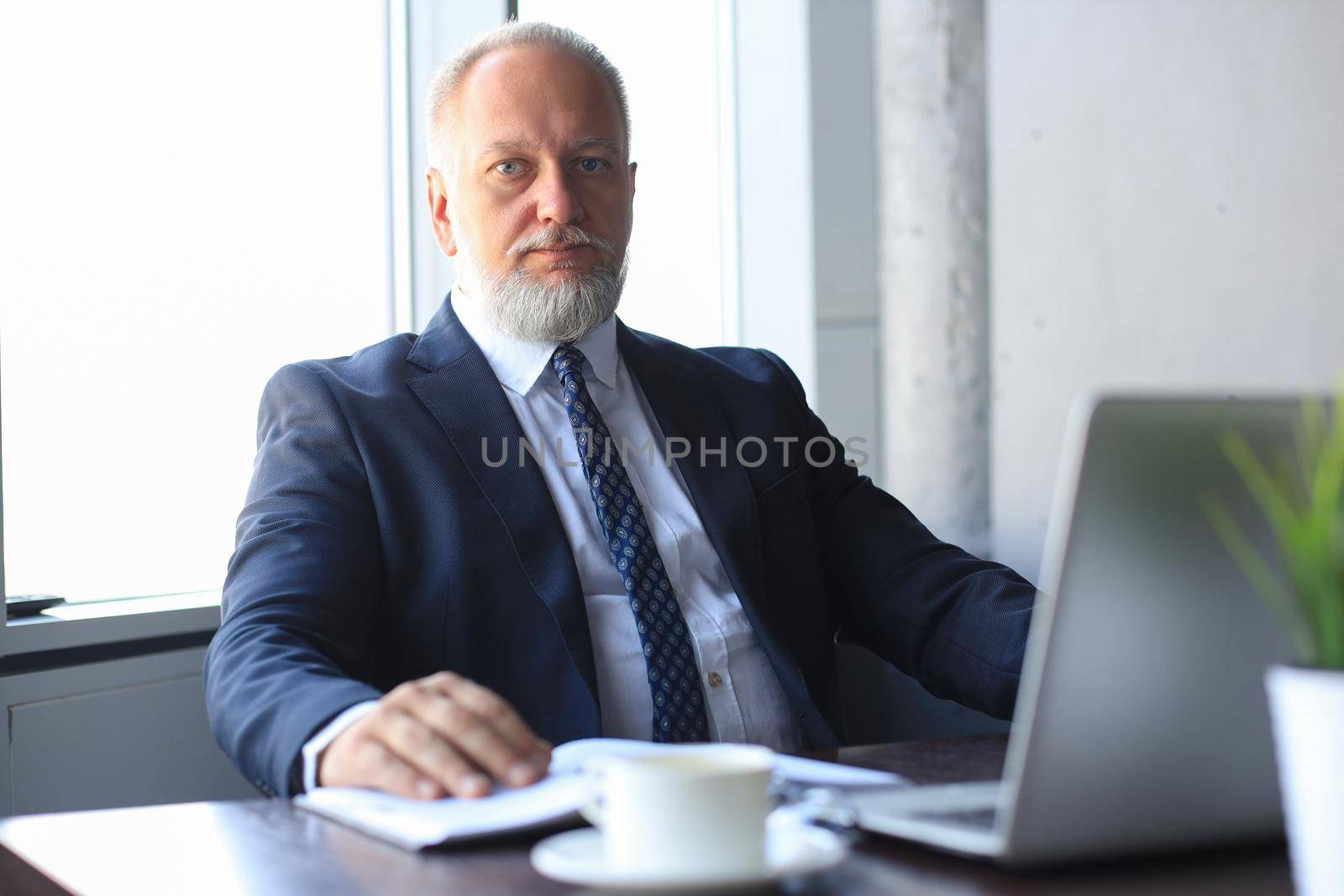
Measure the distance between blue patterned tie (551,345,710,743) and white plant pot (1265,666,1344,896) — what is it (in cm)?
108

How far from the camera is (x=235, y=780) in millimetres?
1984

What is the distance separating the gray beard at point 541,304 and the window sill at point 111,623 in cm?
66

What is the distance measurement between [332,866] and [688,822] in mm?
277

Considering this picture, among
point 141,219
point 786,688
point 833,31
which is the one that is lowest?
point 786,688

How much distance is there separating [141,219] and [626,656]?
1.07m

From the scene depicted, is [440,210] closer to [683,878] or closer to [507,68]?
[507,68]

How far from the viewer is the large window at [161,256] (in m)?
1.86

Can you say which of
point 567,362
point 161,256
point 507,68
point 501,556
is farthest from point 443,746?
point 161,256

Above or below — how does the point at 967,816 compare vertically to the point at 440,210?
below

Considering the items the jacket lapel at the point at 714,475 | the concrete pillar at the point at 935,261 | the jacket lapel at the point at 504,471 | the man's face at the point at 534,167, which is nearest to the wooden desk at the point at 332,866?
the jacket lapel at the point at 504,471

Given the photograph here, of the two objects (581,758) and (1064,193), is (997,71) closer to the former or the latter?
(1064,193)

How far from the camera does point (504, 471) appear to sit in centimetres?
171

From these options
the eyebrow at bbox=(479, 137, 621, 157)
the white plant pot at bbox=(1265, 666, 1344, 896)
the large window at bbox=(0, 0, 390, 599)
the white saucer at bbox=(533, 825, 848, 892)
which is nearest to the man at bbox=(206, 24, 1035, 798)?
the eyebrow at bbox=(479, 137, 621, 157)

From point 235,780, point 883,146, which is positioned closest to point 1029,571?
point 883,146
